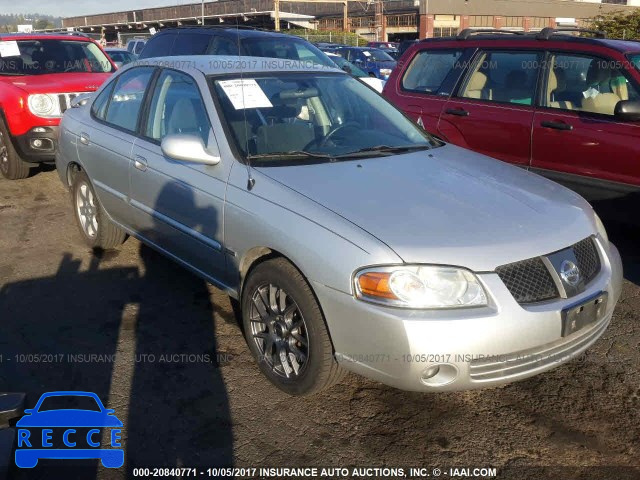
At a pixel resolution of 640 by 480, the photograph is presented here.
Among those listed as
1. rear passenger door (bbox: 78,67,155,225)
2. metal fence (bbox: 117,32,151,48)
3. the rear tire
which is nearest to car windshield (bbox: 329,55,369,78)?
the rear tire

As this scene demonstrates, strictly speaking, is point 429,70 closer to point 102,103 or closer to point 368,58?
point 102,103

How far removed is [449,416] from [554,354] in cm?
61

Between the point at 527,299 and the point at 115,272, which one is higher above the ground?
the point at 527,299

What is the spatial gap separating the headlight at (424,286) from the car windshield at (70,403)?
61.5 inches

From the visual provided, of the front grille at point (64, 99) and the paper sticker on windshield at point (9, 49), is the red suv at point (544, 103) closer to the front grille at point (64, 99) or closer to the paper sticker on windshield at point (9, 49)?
the front grille at point (64, 99)

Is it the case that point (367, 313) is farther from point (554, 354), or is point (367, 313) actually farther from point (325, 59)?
point (325, 59)

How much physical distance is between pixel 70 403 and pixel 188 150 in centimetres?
146

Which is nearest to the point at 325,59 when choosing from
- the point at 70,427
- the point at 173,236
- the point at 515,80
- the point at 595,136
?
the point at 515,80

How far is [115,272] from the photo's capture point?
16.2ft

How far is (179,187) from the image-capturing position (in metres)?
3.87

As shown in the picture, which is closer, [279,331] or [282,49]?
[279,331]

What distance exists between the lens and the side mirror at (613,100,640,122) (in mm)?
4676

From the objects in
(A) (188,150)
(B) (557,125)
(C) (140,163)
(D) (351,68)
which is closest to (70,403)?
(A) (188,150)

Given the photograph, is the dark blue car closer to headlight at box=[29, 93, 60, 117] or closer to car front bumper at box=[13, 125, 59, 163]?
headlight at box=[29, 93, 60, 117]
